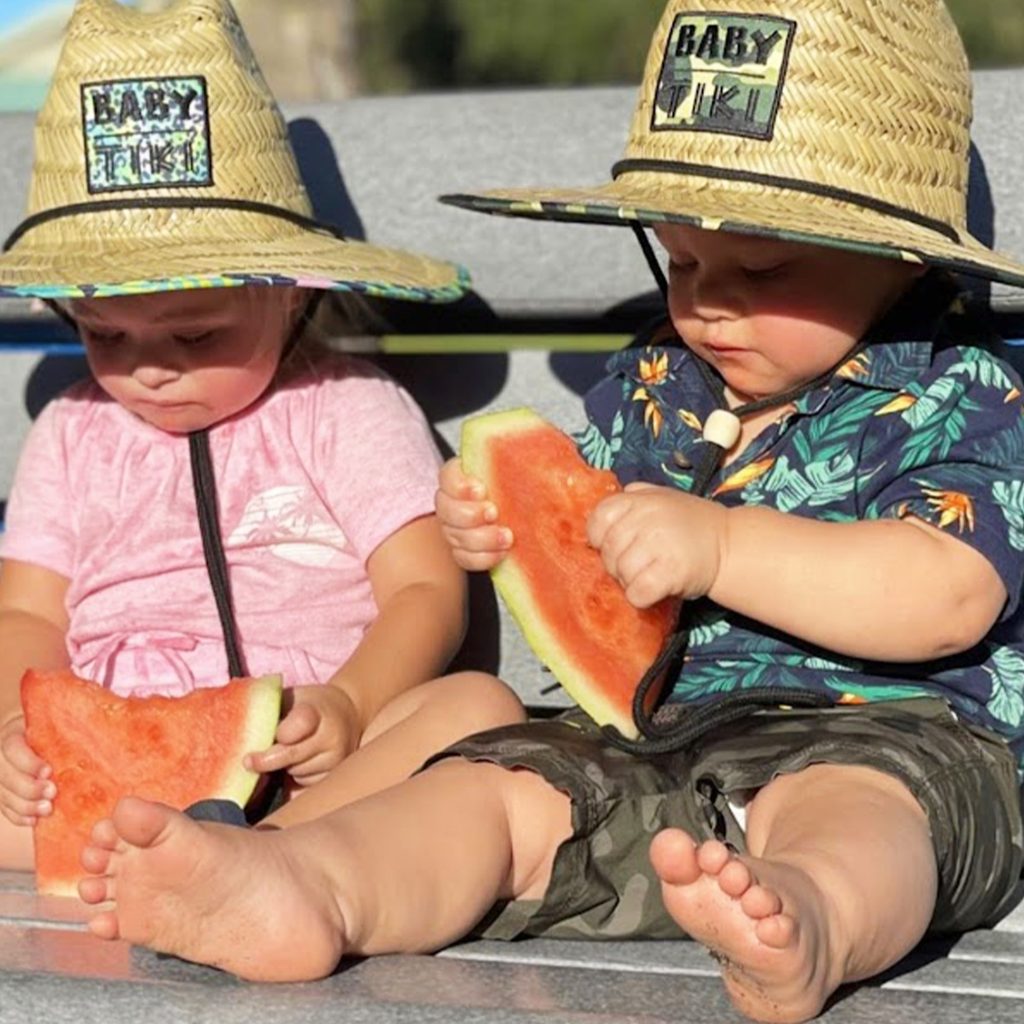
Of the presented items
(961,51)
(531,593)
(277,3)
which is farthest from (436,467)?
(277,3)

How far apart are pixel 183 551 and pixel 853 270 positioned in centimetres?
128

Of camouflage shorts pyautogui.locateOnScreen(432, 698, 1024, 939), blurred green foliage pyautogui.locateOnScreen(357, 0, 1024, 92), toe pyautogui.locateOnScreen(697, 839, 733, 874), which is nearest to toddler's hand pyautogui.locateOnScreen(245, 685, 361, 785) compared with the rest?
camouflage shorts pyautogui.locateOnScreen(432, 698, 1024, 939)

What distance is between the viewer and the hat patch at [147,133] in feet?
11.9

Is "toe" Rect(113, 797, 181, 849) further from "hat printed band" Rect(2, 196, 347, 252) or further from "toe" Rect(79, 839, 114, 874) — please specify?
"hat printed band" Rect(2, 196, 347, 252)

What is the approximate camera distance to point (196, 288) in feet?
11.5

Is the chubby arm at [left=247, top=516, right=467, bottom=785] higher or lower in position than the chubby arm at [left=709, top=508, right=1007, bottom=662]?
lower

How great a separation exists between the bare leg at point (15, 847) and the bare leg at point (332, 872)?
30.4 inches

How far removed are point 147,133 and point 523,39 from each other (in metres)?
13.9

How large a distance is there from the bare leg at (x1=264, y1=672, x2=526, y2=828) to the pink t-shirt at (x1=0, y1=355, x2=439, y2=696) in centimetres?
34

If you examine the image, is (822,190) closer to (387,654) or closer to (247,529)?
(387,654)

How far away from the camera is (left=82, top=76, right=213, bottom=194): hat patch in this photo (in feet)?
11.9

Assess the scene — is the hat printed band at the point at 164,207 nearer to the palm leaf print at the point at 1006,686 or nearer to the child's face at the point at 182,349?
the child's face at the point at 182,349

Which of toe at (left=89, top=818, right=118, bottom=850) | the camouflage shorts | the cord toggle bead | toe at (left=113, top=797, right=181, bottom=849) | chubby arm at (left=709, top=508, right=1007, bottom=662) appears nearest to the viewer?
toe at (left=113, top=797, right=181, bottom=849)

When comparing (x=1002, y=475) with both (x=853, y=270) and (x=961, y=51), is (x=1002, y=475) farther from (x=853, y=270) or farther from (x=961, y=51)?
(x=961, y=51)
